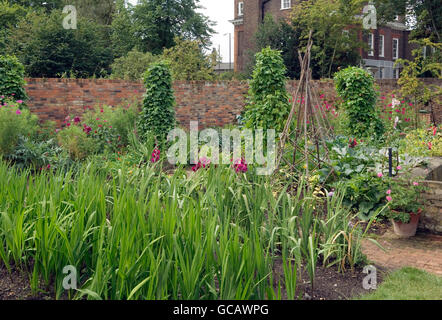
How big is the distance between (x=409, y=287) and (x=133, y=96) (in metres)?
8.97

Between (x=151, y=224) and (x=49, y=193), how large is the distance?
1.08 meters

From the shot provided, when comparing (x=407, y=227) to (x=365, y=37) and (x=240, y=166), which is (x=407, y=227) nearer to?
(x=240, y=166)

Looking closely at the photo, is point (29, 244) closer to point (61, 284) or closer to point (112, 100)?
point (61, 284)

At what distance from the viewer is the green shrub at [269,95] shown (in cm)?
805

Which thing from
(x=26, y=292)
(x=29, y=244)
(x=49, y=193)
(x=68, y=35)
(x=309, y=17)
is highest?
(x=309, y=17)

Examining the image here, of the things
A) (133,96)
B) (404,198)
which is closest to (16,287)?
(404,198)

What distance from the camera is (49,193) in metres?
3.72

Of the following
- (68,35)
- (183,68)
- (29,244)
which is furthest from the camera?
(68,35)

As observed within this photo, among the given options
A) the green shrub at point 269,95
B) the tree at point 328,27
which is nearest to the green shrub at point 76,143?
the green shrub at point 269,95

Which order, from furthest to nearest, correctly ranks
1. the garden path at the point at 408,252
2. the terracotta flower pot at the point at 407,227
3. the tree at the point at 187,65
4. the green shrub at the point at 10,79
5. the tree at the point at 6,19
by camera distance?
the tree at the point at 6,19
the tree at the point at 187,65
the green shrub at the point at 10,79
the terracotta flower pot at the point at 407,227
the garden path at the point at 408,252

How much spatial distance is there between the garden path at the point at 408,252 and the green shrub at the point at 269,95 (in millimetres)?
3120

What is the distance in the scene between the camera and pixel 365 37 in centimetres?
3234

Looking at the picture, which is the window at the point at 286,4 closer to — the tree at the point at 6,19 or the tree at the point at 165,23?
the tree at the point at 165,23
